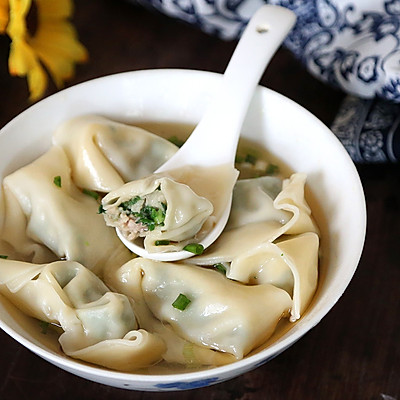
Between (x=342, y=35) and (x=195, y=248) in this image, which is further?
(x=342, y=35)

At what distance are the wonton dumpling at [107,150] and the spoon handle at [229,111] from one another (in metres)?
0.09

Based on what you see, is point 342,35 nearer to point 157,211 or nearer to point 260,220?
point 260,220

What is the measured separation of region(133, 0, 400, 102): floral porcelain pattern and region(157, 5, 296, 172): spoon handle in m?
0.27

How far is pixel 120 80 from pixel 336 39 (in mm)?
572

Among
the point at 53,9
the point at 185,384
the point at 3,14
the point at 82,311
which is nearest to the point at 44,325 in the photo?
the point at 82,311

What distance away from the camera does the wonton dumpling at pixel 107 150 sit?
4.73 feet

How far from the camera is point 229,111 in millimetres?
1434

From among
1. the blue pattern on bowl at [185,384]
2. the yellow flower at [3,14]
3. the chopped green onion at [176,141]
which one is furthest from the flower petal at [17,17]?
the blue pattern on bowl at [185,384]

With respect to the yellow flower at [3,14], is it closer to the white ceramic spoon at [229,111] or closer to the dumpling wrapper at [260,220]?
the white ceramic spoon at [229,111]

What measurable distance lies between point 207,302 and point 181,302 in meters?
0.05

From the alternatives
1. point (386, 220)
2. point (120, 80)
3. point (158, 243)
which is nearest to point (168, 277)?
point (158, 243)

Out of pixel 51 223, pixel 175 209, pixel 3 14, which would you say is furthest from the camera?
pixel 3 14

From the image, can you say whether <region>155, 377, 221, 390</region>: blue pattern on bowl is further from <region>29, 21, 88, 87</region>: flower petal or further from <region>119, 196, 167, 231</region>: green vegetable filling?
<region>29, 21, 88, 87</region>: flower petal

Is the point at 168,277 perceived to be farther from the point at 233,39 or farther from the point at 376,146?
the point at 233,39
